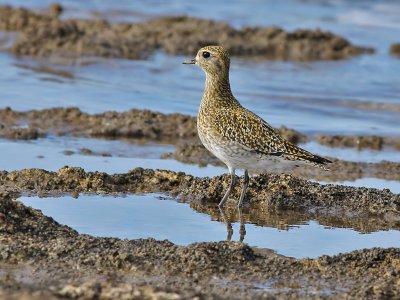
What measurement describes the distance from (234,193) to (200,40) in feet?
35.4

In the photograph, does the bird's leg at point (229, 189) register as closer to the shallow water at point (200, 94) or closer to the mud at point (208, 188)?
the mud at point (208, 188)

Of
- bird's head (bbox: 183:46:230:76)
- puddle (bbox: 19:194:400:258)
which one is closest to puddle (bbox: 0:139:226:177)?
bird's head (bbox: 183:46:230:76)

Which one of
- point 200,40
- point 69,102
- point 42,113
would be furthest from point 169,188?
point 200,40

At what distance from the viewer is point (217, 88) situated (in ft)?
31.9

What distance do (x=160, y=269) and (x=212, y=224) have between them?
1832mm

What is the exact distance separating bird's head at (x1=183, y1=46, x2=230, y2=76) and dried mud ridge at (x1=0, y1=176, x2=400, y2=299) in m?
2.82

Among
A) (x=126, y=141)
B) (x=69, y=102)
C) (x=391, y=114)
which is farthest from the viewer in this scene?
(x=391, y=114)

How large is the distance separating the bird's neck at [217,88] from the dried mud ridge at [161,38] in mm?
8195

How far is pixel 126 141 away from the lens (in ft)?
40.2

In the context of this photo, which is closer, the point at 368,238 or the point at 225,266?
the point at 225,266

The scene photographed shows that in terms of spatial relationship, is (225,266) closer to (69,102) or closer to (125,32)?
(69,102)

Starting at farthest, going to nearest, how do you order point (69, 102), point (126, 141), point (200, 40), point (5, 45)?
point (200, 40)
point (5, 45)
point (69, 102)
point (126, 141)

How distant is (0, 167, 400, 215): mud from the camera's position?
892cm

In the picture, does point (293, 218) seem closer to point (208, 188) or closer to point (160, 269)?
point (208, 188)
